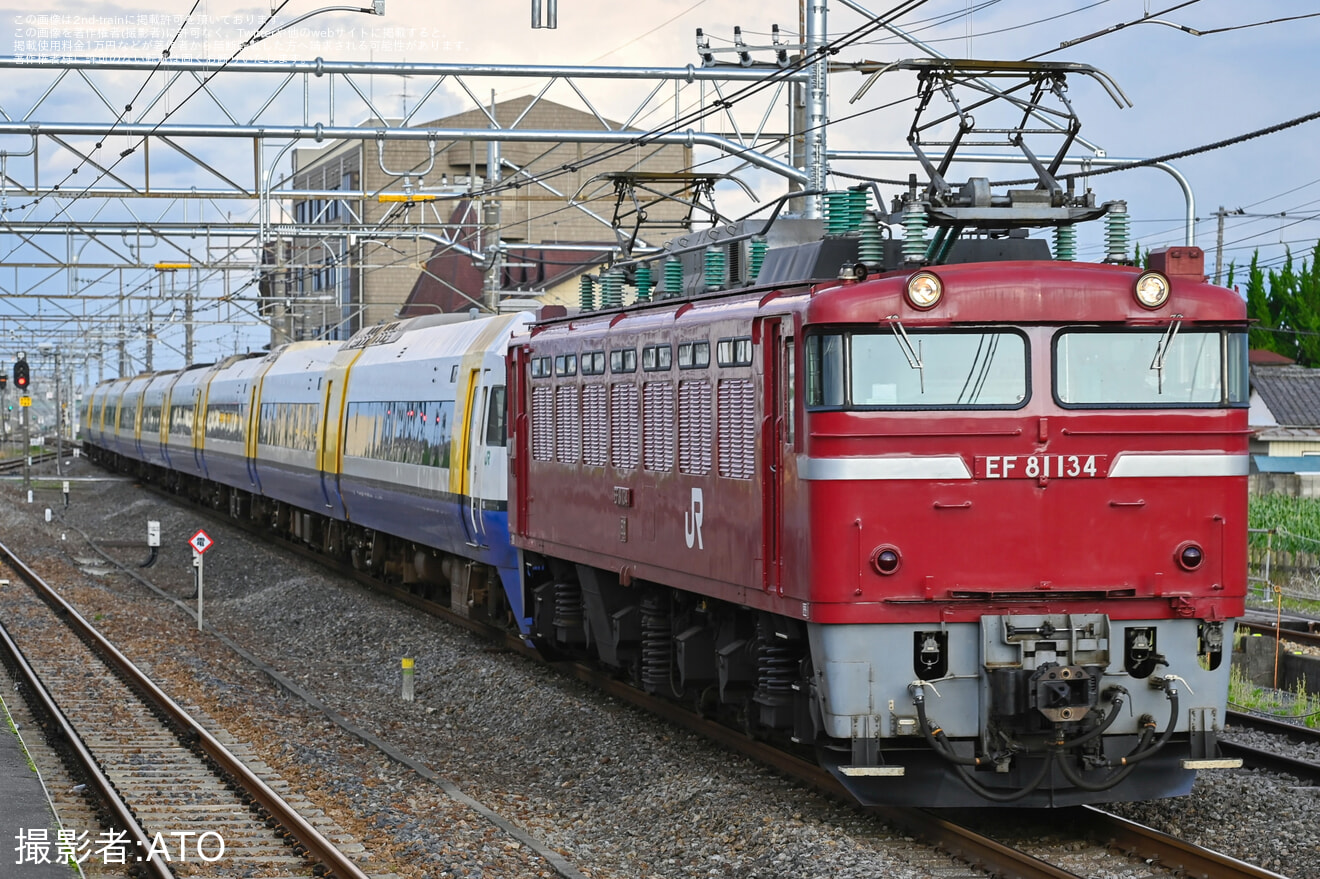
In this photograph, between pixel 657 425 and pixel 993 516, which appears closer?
pixel 993 516

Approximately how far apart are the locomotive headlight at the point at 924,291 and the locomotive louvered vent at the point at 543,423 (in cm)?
620

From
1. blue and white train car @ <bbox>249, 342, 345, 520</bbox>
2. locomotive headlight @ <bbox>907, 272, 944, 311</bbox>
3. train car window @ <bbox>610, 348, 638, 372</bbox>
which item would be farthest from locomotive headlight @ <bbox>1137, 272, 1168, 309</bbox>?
blue and white train car @ <bbox>249, 342, 345, 520</bbox>

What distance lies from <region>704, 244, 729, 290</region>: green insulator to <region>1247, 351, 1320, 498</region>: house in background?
25113mm

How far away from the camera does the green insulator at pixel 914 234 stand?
10172 millimetres

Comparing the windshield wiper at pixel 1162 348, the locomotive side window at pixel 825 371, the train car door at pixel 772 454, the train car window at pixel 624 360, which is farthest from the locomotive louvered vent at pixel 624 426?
the windshield wiper at pixel 1162 348

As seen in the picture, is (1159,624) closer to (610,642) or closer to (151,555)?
(610,642)

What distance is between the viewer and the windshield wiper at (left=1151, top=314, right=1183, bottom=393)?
996cm

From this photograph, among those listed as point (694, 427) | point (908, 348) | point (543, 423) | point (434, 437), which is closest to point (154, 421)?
point (434, 437)

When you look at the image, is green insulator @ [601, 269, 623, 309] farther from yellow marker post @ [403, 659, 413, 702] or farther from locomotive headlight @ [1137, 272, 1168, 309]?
locomotive headlight @ [1137, 272, 1168, 309]

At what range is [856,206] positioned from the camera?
11.5 m

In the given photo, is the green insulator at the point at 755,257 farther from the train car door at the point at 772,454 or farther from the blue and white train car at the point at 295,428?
the blue and white train car at the point at 295,428

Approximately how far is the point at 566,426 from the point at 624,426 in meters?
1.67

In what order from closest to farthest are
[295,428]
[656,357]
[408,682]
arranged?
1. [656,357]
2. [408,682]
3. [295,428]

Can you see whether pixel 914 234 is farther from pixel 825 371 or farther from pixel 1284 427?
pixel 1284 427
